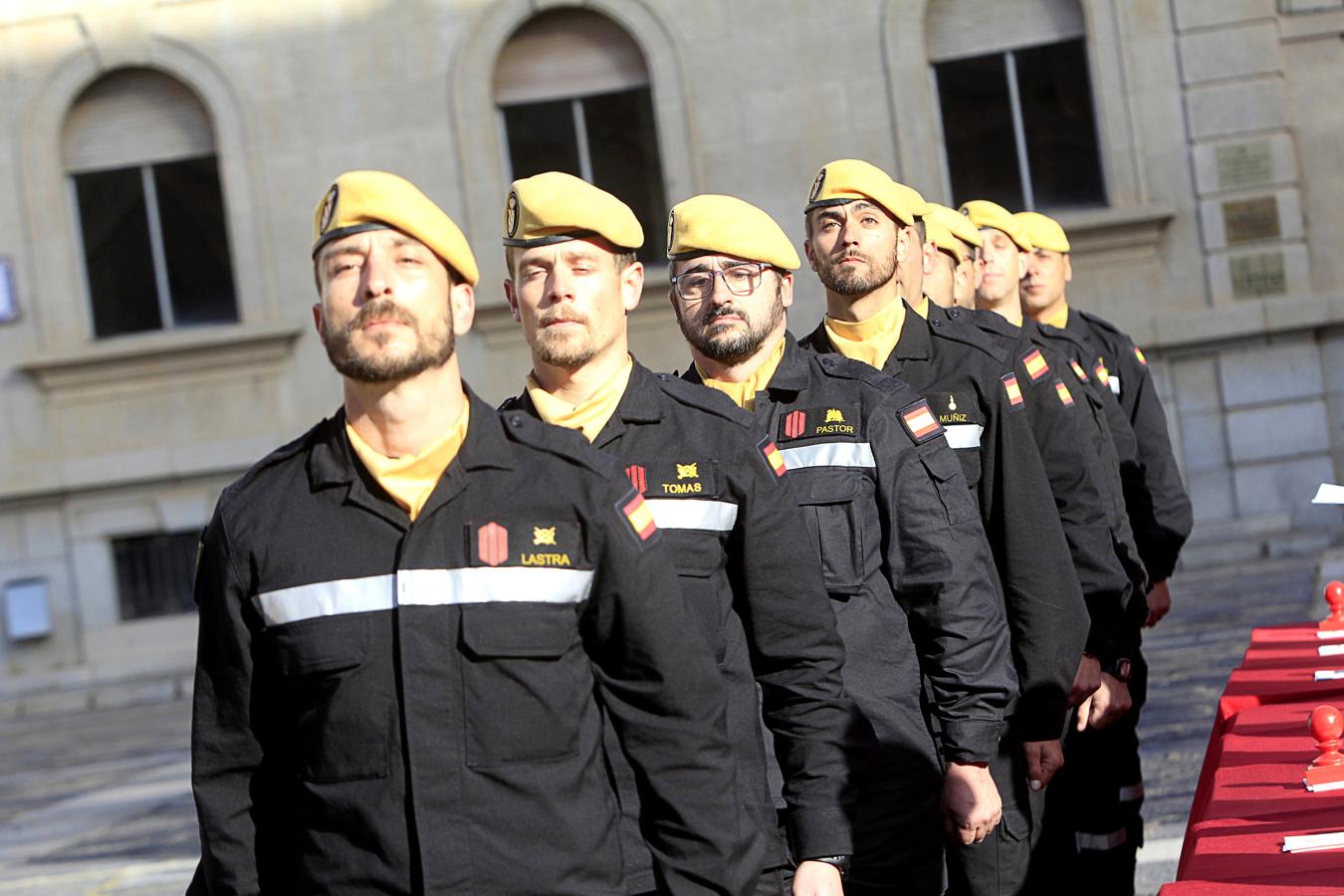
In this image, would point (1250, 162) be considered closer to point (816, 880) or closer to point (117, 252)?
point (117, 252)

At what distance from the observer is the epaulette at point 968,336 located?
565cm

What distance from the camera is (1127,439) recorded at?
8.12 metres

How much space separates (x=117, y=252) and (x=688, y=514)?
1492 cm

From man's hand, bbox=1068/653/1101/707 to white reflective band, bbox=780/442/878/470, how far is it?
5.29 feet

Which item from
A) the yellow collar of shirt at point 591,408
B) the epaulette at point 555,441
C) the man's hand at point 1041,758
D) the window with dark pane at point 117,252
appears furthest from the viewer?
the window with dark pane at point 117,252

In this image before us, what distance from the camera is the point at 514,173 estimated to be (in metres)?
17.1

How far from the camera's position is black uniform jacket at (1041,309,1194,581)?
8195 millimetres

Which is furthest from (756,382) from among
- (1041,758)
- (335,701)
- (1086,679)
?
(335,701)

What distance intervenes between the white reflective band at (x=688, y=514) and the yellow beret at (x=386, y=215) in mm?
716

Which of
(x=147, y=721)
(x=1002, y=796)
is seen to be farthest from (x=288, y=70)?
(x=1002, y=796)

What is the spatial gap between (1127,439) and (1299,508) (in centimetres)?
854

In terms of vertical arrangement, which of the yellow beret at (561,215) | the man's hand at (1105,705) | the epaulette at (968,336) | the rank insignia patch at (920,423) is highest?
the yellow beret at (561,215)

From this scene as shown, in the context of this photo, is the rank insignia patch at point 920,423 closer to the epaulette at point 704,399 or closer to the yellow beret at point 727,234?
the yellow beret at point 727,234

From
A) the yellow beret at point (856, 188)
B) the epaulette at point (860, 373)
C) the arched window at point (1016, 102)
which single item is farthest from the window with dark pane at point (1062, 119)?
the epaulette at point (860, 373)
